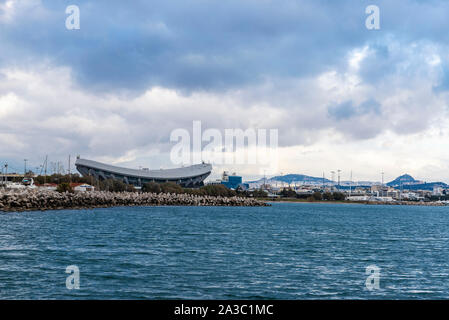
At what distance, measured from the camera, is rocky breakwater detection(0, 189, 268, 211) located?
49.5 m

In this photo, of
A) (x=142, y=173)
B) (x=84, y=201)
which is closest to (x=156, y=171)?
(x=142, y=173)

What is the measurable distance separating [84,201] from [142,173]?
72.6 metres

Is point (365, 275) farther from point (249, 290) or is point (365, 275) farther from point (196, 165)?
point (196, 165)

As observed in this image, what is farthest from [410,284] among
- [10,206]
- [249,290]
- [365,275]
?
[10,206]

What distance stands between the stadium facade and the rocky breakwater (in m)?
39.0

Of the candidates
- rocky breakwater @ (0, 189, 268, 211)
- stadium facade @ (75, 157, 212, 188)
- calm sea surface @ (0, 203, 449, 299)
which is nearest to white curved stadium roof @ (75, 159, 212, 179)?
stadium facade @ (75, 157, 212, 188)

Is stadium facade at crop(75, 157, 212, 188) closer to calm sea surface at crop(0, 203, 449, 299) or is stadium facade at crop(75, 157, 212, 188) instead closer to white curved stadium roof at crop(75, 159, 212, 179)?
white curved stadium roof at crop(75, 159, 212, 179)

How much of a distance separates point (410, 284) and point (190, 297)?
7088mm

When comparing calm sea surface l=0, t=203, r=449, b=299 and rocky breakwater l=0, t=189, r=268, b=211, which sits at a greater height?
rocky breakwater l=0, t=189, r=268, b=211

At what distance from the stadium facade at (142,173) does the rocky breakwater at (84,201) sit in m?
39.0

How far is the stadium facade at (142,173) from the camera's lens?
418ft

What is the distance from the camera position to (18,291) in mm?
12906

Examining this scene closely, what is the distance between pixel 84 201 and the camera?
2424 inches

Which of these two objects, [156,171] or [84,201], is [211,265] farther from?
[156,171]
